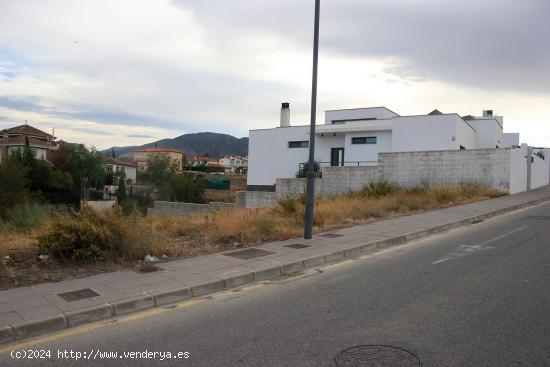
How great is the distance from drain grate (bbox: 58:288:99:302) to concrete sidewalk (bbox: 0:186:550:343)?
12 mm

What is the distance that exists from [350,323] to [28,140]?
291 ft

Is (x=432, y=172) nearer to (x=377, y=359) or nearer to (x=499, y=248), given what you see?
(x=499, y=248)

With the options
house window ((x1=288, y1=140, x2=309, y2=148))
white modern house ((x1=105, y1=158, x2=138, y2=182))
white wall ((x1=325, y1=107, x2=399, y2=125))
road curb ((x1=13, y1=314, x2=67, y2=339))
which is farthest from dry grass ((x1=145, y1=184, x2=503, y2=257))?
white modern house ((x1=105, y1=158, x2=138, y2=182))

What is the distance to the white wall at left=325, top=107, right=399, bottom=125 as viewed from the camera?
46000mm

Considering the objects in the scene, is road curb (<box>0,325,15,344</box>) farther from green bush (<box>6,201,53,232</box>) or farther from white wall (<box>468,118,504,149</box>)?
white wall (<box>468,118,504,149</box>)

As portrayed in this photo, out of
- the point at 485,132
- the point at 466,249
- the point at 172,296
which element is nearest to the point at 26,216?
the point at 172,296

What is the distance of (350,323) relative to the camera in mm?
5270

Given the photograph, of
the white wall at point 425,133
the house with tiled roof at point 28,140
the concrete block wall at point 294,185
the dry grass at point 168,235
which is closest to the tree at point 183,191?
the concrete block wall at point 294,185

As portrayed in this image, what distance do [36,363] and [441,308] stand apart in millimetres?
4600

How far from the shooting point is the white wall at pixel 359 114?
46000 millimetres

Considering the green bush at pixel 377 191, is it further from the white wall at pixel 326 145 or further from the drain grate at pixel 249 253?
the white wall at pixel 326 145

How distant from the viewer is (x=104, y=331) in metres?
5.13

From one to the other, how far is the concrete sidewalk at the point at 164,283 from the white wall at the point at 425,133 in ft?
87.7

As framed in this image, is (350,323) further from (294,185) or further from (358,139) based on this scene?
(358,139)
